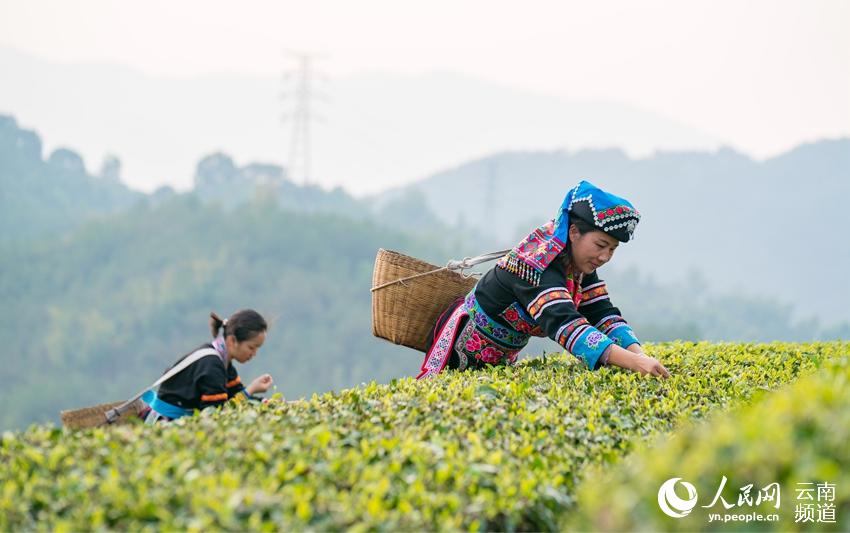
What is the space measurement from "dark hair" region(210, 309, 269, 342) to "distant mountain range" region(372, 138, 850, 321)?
115m

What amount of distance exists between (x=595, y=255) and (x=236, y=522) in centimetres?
298

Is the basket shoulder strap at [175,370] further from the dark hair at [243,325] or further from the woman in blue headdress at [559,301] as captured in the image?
the woman in blue headdress at [559,301]

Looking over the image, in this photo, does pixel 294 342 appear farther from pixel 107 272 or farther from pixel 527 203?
pixel 527 203

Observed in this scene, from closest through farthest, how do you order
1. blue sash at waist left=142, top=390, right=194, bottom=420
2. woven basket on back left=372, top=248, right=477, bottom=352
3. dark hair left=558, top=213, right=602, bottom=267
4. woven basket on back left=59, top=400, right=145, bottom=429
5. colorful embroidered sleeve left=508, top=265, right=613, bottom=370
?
colorful embroidered sleeve left=508, top=265, right=613, bottom=370, dark hair left=558, top=213, right=602, bottom=267, woven basket on back left=59, top=400, right=145, bottom=429, blue sash at waist left=142, top=390, right=194, bottom=420, woven basket on back left=372, top=248, right=477, bottom=352

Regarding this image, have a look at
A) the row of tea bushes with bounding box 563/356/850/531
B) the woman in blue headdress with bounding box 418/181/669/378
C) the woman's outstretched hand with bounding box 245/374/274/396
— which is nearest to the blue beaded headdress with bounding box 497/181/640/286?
the woman in blue headdress with bounding box 418/181/669/378

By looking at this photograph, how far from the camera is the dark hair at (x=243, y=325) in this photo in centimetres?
642

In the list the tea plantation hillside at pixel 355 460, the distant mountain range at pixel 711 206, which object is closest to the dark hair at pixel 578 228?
the tea plantation hillside at pixel 355 460

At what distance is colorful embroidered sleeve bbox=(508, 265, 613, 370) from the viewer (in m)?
5.34

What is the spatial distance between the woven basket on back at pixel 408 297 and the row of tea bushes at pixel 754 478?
3.64 m

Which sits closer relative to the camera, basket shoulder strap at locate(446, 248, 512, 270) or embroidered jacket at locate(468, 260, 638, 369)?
embroidered jacket at locate(468, 260, 638, 369)

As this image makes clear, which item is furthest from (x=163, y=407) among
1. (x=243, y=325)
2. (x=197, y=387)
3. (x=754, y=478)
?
(x=754, y=478)

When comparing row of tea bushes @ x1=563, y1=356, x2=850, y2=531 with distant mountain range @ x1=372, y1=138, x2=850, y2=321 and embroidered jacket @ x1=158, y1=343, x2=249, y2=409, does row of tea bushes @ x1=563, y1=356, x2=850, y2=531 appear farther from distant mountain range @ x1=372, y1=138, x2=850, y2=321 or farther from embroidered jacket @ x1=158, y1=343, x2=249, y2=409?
distant mountain range @ x1=372, y1=138, x2=850, y2=321

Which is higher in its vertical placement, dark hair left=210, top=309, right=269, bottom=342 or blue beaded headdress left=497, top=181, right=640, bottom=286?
blue beaded headdress left=497, top=181, right=640, bottom=286

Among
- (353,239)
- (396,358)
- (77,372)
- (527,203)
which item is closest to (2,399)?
(77,372)
